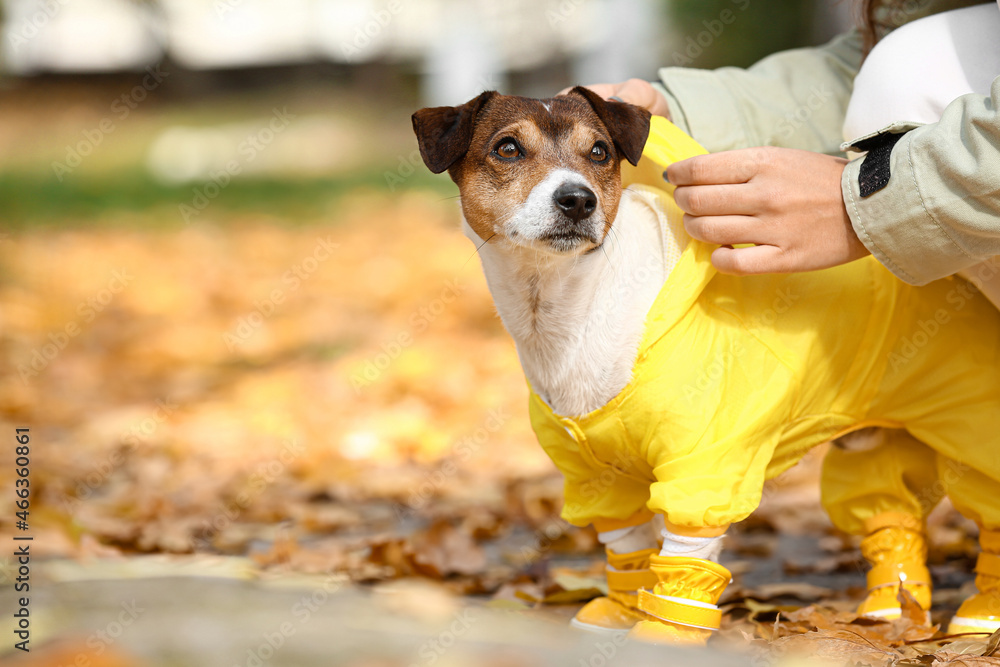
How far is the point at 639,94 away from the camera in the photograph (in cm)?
279

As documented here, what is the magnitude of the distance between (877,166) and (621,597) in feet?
4.73

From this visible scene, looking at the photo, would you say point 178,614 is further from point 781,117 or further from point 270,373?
point 270,373

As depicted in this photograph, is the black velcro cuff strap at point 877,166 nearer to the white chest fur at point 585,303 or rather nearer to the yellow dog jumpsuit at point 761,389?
the yellow dog jumpsuit at point 761,389

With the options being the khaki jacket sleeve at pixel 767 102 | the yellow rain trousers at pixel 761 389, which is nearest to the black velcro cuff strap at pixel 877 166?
the yellow rain trousers at pixel 761 389

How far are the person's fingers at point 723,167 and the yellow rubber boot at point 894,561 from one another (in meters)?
1.40

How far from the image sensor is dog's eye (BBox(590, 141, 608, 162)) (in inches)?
95.8

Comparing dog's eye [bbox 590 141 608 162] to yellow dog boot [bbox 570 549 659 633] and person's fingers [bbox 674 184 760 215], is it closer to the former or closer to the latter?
person's fingers [bbox 674 184 760 215]

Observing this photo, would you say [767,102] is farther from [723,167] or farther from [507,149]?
[507,149]

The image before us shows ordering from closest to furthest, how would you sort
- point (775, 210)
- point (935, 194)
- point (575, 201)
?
point (935, 194), point (775, 210), point (575, 201)

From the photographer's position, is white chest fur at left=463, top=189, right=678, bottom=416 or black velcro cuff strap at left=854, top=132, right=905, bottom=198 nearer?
black velcro cuff strap at left=854, top=132, right=905, bottom=198

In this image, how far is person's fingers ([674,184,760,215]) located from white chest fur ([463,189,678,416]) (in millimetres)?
181

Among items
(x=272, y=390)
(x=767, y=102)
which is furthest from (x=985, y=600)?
(x=272, y=390)

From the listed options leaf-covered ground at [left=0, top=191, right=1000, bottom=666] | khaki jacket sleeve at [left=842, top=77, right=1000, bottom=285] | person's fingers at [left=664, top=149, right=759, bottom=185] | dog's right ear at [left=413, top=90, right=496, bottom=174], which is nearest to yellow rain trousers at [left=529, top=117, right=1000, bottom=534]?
person's fingers at [left=664, top=149, right=759, bottom=185]

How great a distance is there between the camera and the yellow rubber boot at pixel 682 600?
212 centimetres
